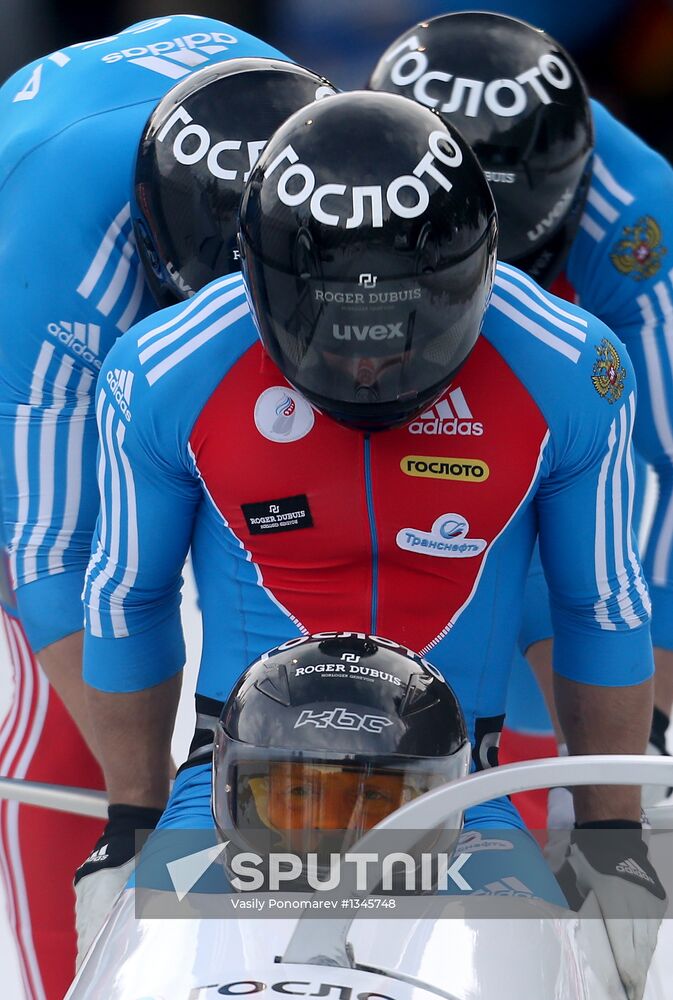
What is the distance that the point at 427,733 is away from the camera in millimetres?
1780

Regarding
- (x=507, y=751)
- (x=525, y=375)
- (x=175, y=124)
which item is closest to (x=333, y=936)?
(x=525, y=375)

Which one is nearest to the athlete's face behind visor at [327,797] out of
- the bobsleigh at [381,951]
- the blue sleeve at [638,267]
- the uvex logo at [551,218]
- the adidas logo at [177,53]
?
the bobsleigh at [381,951]

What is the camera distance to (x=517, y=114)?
290cm

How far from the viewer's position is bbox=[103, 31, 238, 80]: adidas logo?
3.19 meters

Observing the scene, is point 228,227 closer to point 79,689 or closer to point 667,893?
point 79,689

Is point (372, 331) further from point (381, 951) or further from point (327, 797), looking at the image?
point (381, 951)

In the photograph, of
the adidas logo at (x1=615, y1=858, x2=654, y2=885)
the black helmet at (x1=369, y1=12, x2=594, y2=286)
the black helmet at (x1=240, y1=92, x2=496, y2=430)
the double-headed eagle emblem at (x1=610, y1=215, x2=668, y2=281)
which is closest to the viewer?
the black helmet at (x1=240, y1=92, x2=496, y2=430)

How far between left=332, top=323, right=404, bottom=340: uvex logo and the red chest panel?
0.92 feet

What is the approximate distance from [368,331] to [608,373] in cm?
Answer: 46

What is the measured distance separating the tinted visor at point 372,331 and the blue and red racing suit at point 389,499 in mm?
169

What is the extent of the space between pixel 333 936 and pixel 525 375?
3.07 ft

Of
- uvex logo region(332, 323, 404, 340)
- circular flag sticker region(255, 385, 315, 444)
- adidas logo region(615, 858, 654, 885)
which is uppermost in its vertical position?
uvex logo region(332, 323, 404, 340)

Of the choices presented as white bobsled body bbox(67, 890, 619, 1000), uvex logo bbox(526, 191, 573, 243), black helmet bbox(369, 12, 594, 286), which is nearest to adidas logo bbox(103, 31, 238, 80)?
black helmet bbox(369, 12, 594, 286)

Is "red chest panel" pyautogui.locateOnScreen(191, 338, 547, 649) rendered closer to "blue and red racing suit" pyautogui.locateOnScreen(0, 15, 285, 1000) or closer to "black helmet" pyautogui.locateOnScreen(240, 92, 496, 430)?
"black helmet" pyautogui.locateOnScreen(240, 92, 496, 430)
